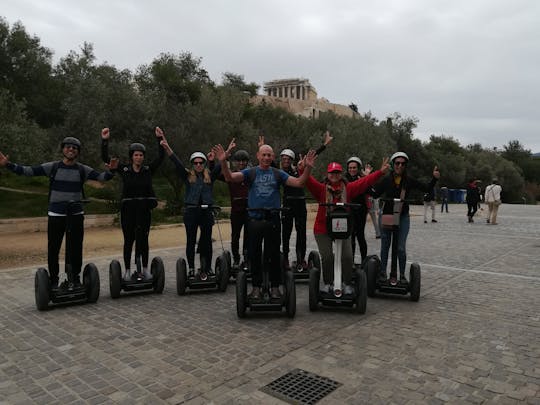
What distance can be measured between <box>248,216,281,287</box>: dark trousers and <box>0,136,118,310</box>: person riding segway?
7.98 feet

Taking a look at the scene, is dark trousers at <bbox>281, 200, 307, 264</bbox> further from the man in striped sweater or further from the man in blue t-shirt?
the man in striped sweater

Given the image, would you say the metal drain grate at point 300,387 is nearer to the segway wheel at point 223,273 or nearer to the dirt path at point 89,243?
the segway wheel at point 223,273

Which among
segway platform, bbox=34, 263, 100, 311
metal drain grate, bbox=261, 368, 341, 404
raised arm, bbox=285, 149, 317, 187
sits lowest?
metal drain grate, bbox=261, 368, 341, 404

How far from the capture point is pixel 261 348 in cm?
443

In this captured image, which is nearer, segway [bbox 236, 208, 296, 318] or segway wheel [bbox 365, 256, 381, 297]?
segway [bbox 236, 208, 296, 318]

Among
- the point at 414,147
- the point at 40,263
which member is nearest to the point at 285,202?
the point at 40,263

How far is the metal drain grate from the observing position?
3434mm

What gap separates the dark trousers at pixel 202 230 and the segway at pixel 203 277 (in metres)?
0.07

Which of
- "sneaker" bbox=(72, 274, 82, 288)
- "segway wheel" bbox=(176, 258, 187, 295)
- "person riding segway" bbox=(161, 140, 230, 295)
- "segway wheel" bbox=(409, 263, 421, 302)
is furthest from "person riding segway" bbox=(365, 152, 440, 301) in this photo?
"sneaker" bbox=(72, 274, 82, 288)

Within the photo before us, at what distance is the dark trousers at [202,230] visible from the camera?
6.76m

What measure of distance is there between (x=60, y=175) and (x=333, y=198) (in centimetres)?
384

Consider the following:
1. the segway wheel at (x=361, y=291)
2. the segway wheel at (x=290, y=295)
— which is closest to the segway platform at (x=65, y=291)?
the segway wheel at (x=290, y=295)

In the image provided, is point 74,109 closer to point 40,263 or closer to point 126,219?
point 40,263

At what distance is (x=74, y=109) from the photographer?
1745 centimetres
